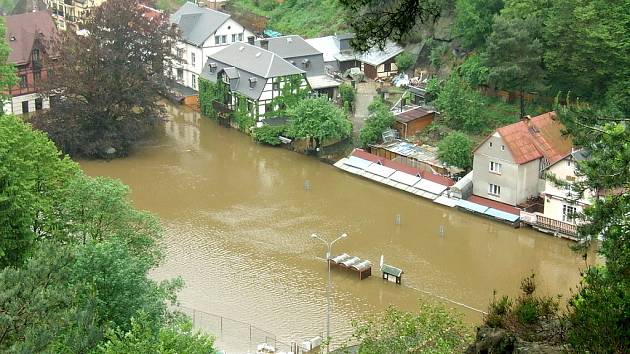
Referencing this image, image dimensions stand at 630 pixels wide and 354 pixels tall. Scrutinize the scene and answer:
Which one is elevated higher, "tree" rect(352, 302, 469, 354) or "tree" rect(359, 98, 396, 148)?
"tree" rect(359, 98, 396, 148)

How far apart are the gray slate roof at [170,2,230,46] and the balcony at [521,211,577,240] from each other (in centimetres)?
2000

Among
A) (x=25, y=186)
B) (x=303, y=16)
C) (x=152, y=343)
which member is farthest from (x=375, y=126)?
(x=152, y=343)

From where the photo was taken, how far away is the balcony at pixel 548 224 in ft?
107

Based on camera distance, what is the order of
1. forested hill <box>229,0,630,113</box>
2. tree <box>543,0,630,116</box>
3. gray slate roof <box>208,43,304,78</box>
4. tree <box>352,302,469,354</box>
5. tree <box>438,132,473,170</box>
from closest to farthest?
tree <box>352,302,469,354</box> → tree <box>438,132,473,170</box> → tree <box>543,0,630,116</box> → forested hill <box>229,0,630,113</box> → gray slate roof <box>208,43,304,78</box>

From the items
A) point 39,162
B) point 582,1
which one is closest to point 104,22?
point 39,162

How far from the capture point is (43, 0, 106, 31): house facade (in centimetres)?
5503

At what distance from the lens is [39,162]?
86.5 feet

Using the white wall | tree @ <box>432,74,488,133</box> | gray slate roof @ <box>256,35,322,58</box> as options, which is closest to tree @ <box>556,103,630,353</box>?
the white wall

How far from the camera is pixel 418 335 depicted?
19016 mm

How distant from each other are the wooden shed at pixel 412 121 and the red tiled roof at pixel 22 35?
52.2ft

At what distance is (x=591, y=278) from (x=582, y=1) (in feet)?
87.3

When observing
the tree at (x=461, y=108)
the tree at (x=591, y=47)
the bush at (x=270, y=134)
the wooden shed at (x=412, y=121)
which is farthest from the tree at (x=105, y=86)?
the tree at (x=591, y=47)

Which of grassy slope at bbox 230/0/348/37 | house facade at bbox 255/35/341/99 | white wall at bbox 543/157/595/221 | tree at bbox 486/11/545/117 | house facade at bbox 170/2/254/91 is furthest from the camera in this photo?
grassy slope at bbox 230/0/348/37

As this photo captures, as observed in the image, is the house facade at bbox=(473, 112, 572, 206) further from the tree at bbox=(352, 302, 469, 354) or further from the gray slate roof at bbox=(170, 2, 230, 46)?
the gray slate roof at bbox=(170, 2, 230, 46)
